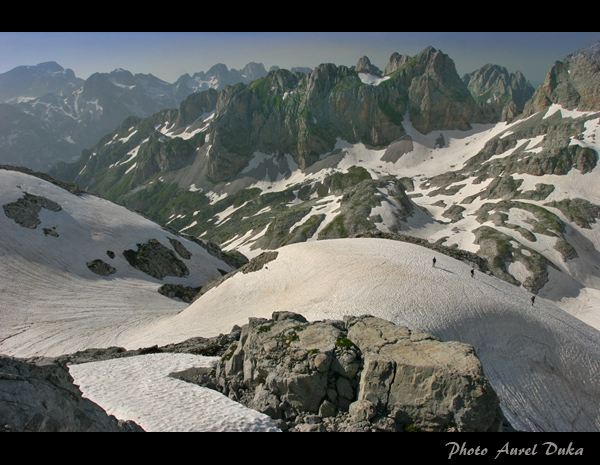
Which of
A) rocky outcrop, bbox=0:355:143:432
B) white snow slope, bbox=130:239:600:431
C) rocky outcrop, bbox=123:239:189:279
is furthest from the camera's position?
rocky outcrop, bbox=123:239:189:279

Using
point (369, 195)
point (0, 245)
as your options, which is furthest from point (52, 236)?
point (369, 195)

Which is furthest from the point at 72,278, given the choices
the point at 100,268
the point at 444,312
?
the point at 444,312

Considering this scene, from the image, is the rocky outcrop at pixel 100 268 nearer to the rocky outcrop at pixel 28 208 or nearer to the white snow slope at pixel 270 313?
the white snow slope at pixel 270 313

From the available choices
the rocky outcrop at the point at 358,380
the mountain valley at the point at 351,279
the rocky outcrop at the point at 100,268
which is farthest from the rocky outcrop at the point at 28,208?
the rocky outcrop at the point at 358,380

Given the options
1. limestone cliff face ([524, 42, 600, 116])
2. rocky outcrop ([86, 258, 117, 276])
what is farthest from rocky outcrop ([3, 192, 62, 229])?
limestone cliff face ([524, 42, 600, 116])

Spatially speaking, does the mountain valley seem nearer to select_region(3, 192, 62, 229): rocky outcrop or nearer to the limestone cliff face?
select_region(3, 192, 62, 229): rocky outcrop

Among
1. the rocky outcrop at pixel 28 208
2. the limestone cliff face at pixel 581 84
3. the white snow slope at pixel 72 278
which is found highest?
the limestone cliff face at pixel 581 84
